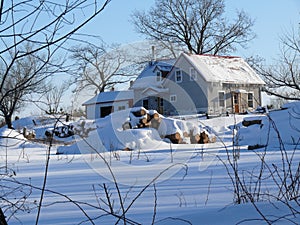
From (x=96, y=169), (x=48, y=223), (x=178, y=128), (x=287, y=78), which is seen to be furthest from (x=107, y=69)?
(x=48, y=223)

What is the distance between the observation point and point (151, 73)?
3428 cm

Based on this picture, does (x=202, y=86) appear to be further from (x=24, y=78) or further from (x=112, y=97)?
(x=24, y=78)

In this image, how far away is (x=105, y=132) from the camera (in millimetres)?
11742

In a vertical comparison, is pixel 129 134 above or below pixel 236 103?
below

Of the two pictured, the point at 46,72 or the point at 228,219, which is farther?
the point at 46,72

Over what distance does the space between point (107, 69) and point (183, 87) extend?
15834 millimetres

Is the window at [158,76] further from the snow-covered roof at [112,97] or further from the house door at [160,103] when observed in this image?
the snow-covered roof at [112,97]

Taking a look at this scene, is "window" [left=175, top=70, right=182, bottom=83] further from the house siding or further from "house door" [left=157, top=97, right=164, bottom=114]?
"house door" [left=157, top=97, right=164, bottom=114]

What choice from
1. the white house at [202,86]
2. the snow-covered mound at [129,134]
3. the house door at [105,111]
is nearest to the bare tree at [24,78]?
the snow-covered mound at [129,134]

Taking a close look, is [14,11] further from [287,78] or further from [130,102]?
[130,102]

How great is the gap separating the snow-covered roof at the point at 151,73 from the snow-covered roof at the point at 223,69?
9.54ft

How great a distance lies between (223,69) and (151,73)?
601cm

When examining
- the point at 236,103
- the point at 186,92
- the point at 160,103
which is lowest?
the point at 236,103

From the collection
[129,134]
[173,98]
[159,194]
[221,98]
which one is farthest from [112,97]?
[159,194]
